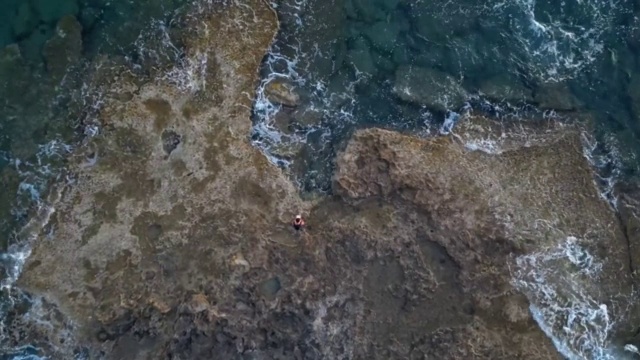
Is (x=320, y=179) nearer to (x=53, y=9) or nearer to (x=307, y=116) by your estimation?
(x=307, y=116)

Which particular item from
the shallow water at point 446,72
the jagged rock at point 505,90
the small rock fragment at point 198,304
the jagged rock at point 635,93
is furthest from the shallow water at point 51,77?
the jagged rock at point 635,93

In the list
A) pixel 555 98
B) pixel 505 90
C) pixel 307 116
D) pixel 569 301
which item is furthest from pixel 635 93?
pixel 307 116

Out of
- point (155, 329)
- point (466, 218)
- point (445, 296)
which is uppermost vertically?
point (466, 218)

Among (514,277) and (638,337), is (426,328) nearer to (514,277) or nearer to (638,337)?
(514,277)

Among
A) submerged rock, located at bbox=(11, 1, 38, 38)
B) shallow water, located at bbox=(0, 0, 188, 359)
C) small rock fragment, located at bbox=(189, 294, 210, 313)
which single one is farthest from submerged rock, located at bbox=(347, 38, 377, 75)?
submerged rock, located at bbox=(11, 1, 38, 38)

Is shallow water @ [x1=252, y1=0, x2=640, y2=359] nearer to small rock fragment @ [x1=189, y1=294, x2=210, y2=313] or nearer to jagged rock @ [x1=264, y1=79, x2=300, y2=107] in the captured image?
jagged rock @ [x1=264, y1=79, x2=300, y2=107]

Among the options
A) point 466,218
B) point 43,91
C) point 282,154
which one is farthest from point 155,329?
point 466,218

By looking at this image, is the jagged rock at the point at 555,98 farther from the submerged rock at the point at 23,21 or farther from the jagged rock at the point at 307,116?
the submerged rock at the point at 23,21
